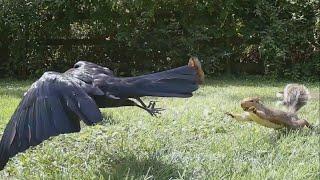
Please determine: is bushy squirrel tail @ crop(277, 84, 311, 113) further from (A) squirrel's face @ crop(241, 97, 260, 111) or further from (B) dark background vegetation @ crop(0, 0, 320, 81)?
(B) dark background vegetation @ crop(0, 0, 320, 81)

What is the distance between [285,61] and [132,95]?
331 inches

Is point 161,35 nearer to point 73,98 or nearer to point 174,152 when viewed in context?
point 174,152

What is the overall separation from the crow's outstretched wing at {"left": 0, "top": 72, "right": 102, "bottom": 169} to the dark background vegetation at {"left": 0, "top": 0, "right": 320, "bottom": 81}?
7679 mm

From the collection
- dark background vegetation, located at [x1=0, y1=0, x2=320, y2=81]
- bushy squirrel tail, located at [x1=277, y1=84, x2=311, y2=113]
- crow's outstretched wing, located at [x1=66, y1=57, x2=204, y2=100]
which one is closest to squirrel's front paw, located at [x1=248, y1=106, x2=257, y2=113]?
bushy squirrel tail, located at [x1=277, y1=84, x2=311, y2=113]

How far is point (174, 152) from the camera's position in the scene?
4031 mm

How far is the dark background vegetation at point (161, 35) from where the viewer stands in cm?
1120

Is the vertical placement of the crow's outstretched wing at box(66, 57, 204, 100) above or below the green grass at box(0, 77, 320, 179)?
above

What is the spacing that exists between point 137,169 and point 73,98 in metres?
0.61

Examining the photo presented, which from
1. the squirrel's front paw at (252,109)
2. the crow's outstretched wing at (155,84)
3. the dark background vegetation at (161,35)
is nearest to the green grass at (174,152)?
the squirrel's front paw at (252,109)

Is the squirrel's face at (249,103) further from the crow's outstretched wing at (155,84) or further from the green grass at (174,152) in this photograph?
the crow's outstretched wing at (155,84)

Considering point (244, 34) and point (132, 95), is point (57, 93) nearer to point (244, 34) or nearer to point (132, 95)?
point (132, 95)

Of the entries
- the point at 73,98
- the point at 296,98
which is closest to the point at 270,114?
the point at 296,98

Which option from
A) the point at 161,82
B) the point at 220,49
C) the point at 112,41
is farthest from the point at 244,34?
the point at 161,82

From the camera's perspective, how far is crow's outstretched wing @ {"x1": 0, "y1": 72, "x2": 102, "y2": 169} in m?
3.17
